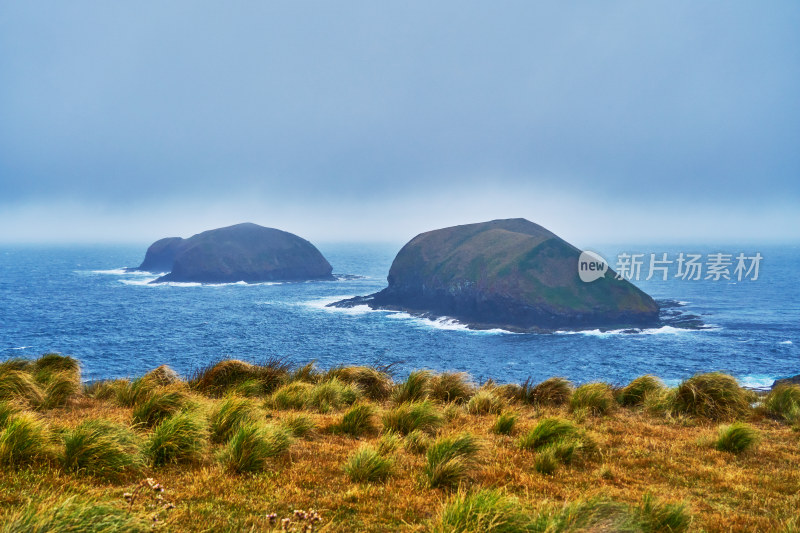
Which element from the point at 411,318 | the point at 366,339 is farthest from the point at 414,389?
the point at 411,318

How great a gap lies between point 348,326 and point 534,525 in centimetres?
9430

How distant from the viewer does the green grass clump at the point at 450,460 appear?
6646mm

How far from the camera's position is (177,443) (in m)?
7.14

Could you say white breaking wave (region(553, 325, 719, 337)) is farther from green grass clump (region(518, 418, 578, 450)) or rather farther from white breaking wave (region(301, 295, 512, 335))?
green grass clump (region(518, 418, 578, 450))

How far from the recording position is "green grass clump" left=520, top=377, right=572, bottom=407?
46.2 ft

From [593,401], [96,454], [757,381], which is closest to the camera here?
[96,454]

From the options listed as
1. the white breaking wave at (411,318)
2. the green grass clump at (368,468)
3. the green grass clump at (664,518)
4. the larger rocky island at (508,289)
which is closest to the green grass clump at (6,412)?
the green grass clump at (368,468)

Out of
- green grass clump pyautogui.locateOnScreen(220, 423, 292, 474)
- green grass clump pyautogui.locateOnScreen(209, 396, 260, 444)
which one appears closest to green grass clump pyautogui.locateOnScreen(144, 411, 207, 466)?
green grass clump pyautogui.locateOnScreen(220, 423, 292, 474)

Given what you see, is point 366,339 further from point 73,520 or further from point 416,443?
point 73,520

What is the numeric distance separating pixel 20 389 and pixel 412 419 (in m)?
9.22

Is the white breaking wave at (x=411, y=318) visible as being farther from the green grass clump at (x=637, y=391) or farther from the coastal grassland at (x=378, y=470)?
the coastal grassland at (x=378, y=470)

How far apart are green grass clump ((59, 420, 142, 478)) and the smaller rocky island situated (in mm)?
184565

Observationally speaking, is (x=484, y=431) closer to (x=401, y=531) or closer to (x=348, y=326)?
(x=401, y=531)

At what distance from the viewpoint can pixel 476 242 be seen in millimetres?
136000
